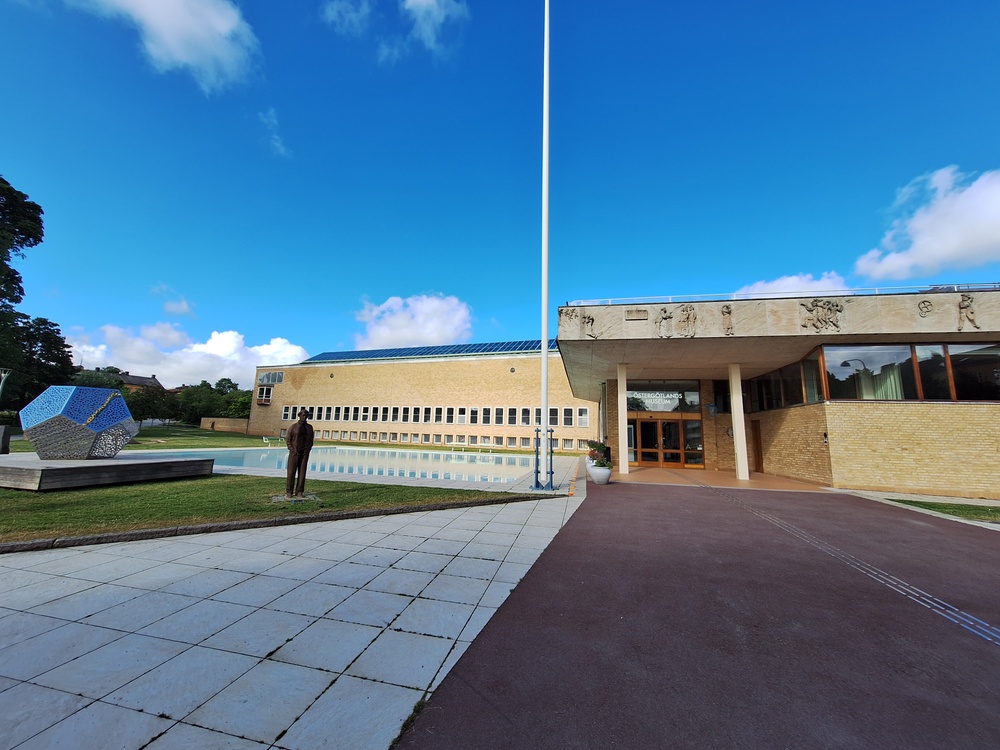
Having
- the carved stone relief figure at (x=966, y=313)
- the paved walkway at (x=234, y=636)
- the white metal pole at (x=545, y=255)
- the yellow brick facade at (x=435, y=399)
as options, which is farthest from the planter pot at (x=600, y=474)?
the yellow brick facade at (x=435, y=399)

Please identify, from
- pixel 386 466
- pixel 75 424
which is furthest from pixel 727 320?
pixel 75 424

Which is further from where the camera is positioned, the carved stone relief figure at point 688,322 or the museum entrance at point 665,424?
the museum entrance at point 665,424

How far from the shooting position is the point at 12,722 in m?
2.32

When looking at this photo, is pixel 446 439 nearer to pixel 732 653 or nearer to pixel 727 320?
pixel 727 320

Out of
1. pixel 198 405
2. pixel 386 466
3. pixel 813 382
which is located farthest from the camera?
pixel 198 405

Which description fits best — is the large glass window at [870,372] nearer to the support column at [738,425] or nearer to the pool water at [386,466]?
the support column at [738,425]

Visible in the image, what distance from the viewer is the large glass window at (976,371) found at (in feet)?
44.9

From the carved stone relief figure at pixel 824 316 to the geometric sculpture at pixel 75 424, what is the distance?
977 inches

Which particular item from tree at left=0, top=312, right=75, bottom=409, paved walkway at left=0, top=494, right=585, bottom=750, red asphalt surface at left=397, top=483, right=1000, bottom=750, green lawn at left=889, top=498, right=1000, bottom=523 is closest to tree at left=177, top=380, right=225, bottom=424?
tree at left=0, top=312, right=75, bottom=409

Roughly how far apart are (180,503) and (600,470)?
1211 centimetres

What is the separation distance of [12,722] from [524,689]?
121 inches

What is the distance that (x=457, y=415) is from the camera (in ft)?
140

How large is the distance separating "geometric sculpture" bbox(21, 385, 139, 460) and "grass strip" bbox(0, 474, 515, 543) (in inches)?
190

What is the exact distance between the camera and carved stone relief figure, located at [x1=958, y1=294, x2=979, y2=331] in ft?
43.4
